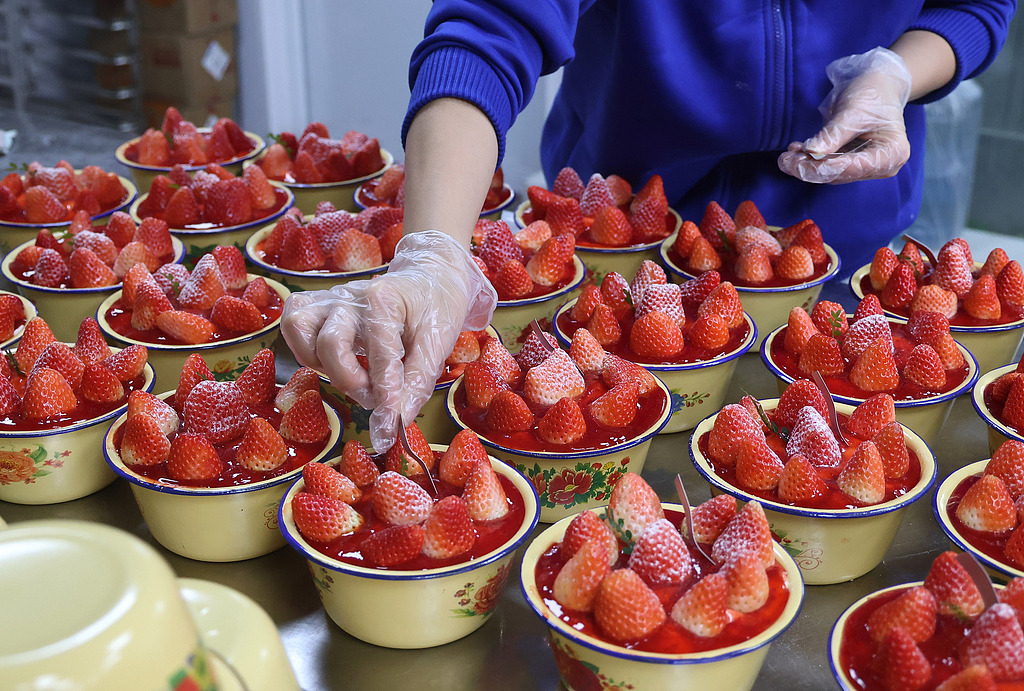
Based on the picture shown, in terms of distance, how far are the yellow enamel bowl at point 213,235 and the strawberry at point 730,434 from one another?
1.29 metres

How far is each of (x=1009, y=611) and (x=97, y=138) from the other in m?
4.34

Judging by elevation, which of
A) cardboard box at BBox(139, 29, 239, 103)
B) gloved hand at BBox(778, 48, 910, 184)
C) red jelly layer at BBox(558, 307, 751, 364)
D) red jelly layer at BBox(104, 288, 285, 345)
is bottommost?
cardboard box at BBox(139, 29, 239, 103)

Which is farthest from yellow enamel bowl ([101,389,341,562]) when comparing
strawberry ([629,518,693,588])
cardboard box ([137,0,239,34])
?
cardboard box ([137,0,239,34])

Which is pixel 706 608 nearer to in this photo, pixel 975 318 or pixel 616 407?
pixel 616 407

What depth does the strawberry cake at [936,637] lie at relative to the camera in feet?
2.88

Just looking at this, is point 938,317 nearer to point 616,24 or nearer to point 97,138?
point 616,24

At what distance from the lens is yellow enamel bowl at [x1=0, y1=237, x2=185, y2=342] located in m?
1.79

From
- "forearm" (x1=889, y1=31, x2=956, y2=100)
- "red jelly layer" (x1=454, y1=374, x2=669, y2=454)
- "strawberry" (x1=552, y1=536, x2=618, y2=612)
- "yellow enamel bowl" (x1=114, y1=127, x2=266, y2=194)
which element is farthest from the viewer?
"yellow enamel bowl" (x1=114, y1=127, x2=266, y2=194)

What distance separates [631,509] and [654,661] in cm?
22

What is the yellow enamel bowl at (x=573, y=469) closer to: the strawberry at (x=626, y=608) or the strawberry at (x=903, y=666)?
the strawberry at (x=626, y=608)

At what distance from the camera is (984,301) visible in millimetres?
1658

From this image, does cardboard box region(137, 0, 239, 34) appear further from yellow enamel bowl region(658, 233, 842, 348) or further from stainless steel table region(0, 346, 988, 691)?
stainless steel table region(0, 346, 988, 691)

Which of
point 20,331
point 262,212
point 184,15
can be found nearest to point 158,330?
point 20,331

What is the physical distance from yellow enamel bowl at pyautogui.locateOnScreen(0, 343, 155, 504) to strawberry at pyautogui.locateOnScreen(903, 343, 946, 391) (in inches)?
47.3
